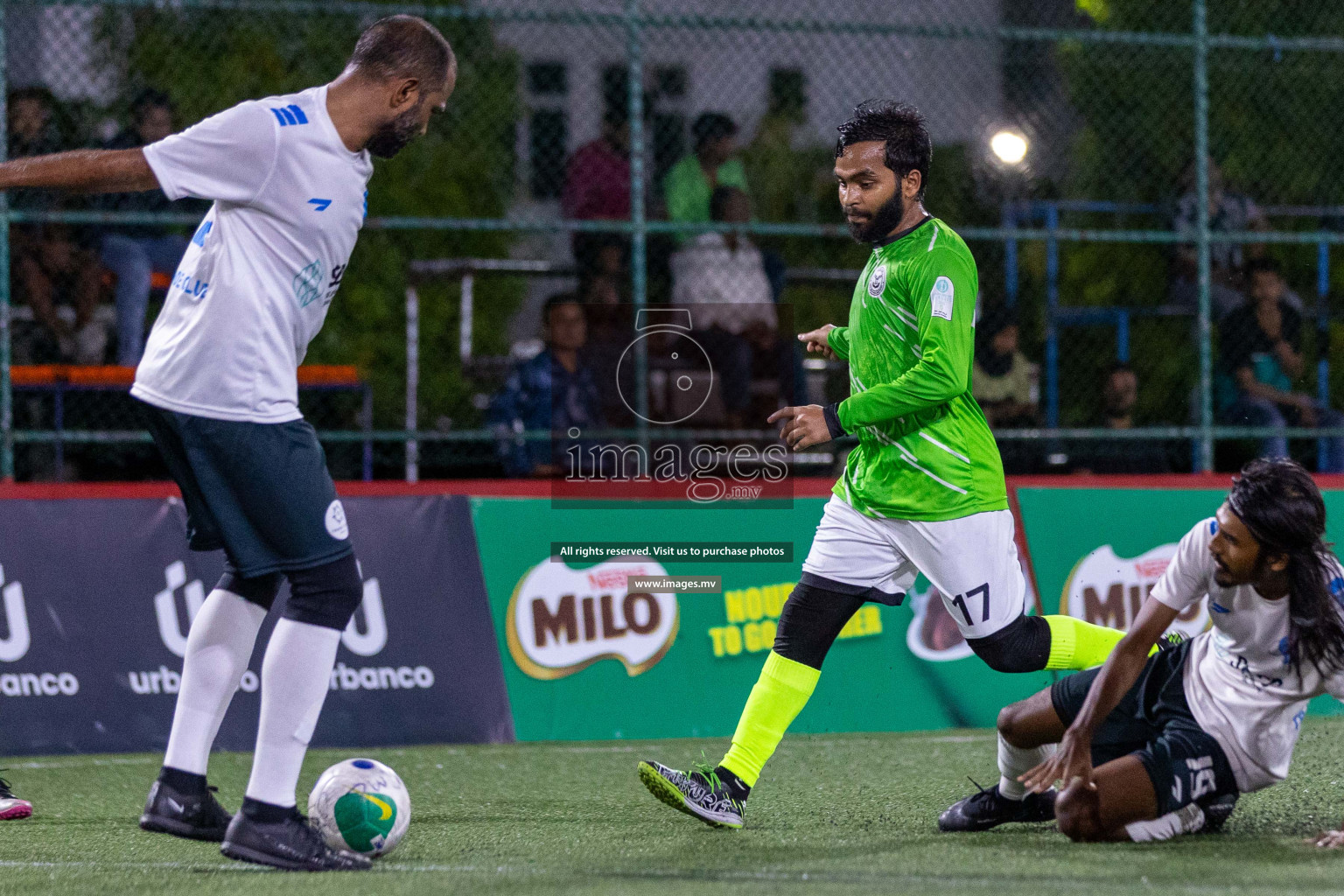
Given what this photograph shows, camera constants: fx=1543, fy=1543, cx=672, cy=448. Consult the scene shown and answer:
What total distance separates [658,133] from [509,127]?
713cm

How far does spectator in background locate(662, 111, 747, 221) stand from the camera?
948 cm

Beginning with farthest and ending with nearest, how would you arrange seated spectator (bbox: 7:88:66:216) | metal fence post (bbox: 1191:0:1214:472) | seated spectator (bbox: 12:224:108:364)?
metal fence post (bbox: 1191:0:1214:472), seated spectator (bbox: 12:224:108:364), seated spectator (bbox: 7:88:66:216)

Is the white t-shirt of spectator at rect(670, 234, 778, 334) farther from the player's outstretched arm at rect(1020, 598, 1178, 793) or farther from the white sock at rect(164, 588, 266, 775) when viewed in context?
the player's outstretched arm at rect(1020, 598, 1178, 793)

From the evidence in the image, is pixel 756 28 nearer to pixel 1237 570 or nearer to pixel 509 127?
pixel 1237 570

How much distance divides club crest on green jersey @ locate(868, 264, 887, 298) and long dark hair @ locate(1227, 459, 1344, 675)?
3.97ft

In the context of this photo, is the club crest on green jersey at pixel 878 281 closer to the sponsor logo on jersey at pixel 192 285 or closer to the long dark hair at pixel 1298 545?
the long dark hair at pixel 1298 545

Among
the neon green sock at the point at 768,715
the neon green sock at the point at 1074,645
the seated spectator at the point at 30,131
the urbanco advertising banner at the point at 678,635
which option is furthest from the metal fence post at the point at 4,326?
the neon green sock at the point at 1074,645

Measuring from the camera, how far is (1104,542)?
7.54 meters

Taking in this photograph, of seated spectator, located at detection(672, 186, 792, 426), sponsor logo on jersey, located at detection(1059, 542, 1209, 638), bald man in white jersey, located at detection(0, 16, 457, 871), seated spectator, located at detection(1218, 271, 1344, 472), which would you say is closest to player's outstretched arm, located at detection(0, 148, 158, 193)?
bald man in white jersey, located at detection(0, 16, 457, 871)

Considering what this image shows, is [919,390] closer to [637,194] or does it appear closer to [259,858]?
[259,858]

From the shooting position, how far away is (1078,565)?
295 inches

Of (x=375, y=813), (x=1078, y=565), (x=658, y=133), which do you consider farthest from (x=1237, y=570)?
(x=658, y=133)

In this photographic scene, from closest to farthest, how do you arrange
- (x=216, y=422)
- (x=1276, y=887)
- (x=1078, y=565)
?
(x=1276, y=887), (x=216, y=422), (x=1078, y=565)

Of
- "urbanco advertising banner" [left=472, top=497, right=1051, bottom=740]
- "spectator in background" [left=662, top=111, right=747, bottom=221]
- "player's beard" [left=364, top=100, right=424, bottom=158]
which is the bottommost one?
"urbanco advertising banner" [left=472, top=497, right=1051, bottom=740]
